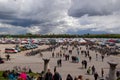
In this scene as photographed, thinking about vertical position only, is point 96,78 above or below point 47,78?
below

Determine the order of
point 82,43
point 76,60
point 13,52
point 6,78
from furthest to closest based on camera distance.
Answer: point 82,43 < point 13,52 < point 76,60 < point 6,78

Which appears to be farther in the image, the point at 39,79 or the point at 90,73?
the point at 90,73

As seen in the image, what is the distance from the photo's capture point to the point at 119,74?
35.4m

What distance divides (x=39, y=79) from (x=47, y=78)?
15.9ft

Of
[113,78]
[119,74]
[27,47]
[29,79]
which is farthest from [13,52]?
[113,78]

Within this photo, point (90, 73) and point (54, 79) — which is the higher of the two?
point (54, 79)

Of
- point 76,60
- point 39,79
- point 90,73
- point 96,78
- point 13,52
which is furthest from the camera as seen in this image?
point 13,52

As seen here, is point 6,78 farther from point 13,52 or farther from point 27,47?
point 27,47

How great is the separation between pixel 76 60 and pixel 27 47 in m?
49.2

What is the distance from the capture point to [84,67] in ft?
157

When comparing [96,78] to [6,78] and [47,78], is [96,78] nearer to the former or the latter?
[6,78]

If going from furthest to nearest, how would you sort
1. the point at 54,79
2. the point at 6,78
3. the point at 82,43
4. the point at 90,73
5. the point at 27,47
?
the point at 82,43
the point at 27,47
the point at 90,73
the point at 6,78
the point at 54,79

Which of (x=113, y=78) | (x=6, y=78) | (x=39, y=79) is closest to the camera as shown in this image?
(x=113, y=78)

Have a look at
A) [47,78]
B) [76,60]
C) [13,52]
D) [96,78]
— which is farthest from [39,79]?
[13,52]
